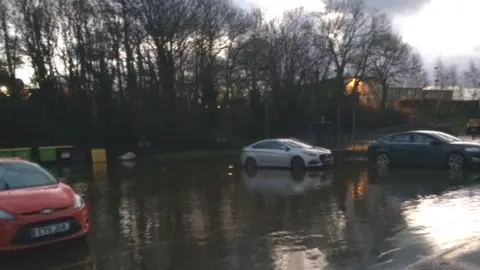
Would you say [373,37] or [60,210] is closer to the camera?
[60,210]

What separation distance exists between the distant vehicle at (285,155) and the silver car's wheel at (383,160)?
77.6 inches

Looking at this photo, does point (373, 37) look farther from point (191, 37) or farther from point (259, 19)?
point (191, 37)

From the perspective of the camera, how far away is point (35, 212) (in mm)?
8523

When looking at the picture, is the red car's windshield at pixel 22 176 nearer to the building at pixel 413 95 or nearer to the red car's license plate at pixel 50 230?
the red car's license plate at pixel 50 230

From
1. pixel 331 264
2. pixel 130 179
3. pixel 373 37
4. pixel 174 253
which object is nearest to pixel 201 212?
pixel 174 253

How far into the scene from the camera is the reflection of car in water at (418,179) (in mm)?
15594

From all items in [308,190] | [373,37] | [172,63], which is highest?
[373,37]

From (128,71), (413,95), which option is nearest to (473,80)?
(413,95)

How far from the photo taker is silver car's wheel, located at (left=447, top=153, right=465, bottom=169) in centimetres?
2059

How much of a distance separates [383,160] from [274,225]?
43.5 ft

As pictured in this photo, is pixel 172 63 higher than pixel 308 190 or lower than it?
higher

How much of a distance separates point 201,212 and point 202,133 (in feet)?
113

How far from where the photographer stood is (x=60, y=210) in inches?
348

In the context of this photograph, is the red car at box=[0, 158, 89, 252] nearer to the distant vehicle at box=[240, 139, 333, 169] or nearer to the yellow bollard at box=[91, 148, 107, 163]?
the distant vehicle at box=[240, 139, 333, 169]
